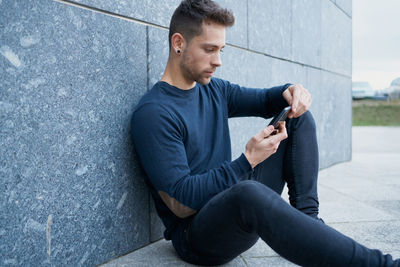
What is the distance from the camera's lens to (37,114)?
80.3 inches

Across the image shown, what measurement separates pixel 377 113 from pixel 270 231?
21.6 meters

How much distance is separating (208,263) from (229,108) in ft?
3.69

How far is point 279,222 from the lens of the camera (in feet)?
6.05

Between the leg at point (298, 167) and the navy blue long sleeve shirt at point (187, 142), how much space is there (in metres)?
0.29

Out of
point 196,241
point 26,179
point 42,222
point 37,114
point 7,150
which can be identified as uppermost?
point 37,114

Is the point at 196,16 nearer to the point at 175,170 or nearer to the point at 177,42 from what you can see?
the point at 177,42

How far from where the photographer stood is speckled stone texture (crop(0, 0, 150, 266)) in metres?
1.93

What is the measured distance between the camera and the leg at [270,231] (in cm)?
177

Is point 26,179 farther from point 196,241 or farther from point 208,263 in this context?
point 208,263

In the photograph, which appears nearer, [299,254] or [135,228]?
[299,254]

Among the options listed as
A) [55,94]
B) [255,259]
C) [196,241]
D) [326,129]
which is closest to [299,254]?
[196,241]

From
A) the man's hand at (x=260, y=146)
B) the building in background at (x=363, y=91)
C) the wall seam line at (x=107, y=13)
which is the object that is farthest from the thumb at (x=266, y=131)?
the building in background at (x=363, y=91)

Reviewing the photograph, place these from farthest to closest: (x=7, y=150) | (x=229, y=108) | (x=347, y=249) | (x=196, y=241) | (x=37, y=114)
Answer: (x=229, y=108), (x=196, y=241), (x=37, y=114), (x=7, y=150), (x=347, y=249)

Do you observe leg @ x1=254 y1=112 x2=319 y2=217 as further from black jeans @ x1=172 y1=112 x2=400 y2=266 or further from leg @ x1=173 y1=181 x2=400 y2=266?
leg @ x1=173 y1=181 x2=400 y2=266
